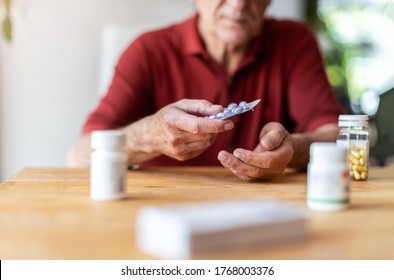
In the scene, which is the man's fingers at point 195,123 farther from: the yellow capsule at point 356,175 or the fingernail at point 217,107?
the yellow capsule at point 356,175

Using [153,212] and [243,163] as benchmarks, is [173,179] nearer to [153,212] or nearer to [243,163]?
[243,163]

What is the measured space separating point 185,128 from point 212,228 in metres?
0.44

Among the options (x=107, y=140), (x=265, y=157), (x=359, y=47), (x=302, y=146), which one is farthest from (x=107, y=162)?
(x=359, y=47)

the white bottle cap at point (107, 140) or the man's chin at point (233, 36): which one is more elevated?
→ the man's chin at point (233, 36)

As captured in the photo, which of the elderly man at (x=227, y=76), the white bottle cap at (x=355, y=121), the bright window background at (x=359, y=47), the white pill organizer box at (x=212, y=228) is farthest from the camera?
the bright window background at (x=359, y=47)

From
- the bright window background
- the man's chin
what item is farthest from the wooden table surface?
the bright window background

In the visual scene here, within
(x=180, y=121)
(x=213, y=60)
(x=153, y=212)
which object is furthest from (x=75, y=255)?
(x=213, y=60)

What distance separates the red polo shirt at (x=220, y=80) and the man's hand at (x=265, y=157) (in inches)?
14.8

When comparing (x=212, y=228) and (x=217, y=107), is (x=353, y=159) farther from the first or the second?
(x=212, y=228)

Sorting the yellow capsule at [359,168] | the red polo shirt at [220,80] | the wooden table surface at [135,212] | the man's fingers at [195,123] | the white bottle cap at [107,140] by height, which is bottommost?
the wooden table surface at [135,212]

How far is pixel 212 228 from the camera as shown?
505 mm

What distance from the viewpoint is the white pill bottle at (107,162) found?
0.72 metres

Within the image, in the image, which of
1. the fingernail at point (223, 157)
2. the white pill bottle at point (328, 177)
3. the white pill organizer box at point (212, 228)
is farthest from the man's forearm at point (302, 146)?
the white pill organizer box at point (212, 228)

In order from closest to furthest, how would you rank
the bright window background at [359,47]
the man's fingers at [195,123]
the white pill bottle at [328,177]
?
1. the white pill bottle at [328,177]
2. the man's fingers at [195,123]
3. the bright window background at [359,47]
